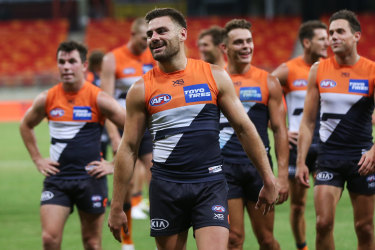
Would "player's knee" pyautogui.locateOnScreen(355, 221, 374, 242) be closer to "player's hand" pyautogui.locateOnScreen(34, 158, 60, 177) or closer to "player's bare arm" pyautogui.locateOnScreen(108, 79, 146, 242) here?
"player's bare arm" pyautogui.locateOnScreen(108, 79, 146, 242)

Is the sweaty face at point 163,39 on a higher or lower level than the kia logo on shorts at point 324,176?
higher

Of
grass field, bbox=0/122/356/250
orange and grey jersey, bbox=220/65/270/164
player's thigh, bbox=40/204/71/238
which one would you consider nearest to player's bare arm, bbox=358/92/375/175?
orange and grey jersey, bbox=220/65/270/164

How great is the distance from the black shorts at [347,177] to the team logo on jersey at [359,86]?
0.70m

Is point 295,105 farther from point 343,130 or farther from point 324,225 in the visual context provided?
point 324,225

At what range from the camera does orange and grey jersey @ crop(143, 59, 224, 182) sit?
16.0 feet

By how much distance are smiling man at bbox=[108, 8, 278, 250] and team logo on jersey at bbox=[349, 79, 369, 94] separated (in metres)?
1.85

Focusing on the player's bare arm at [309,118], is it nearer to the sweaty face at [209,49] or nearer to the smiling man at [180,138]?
the sweaty face at [209,49]

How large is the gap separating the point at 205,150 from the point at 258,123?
1.59 m

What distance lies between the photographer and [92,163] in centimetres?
642

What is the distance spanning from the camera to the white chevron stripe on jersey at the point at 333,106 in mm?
6320

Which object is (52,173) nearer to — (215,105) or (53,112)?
(53,112)

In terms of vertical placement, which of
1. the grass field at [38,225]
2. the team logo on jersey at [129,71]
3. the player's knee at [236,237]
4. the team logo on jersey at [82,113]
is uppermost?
the team logo on jersey at [129,71]

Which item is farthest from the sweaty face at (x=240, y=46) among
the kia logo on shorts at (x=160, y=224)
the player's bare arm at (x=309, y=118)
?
the kia logo on shorts at (x=160, y=224)

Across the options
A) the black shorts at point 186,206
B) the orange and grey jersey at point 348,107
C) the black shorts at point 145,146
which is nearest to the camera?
the black shorts at point 186,206
